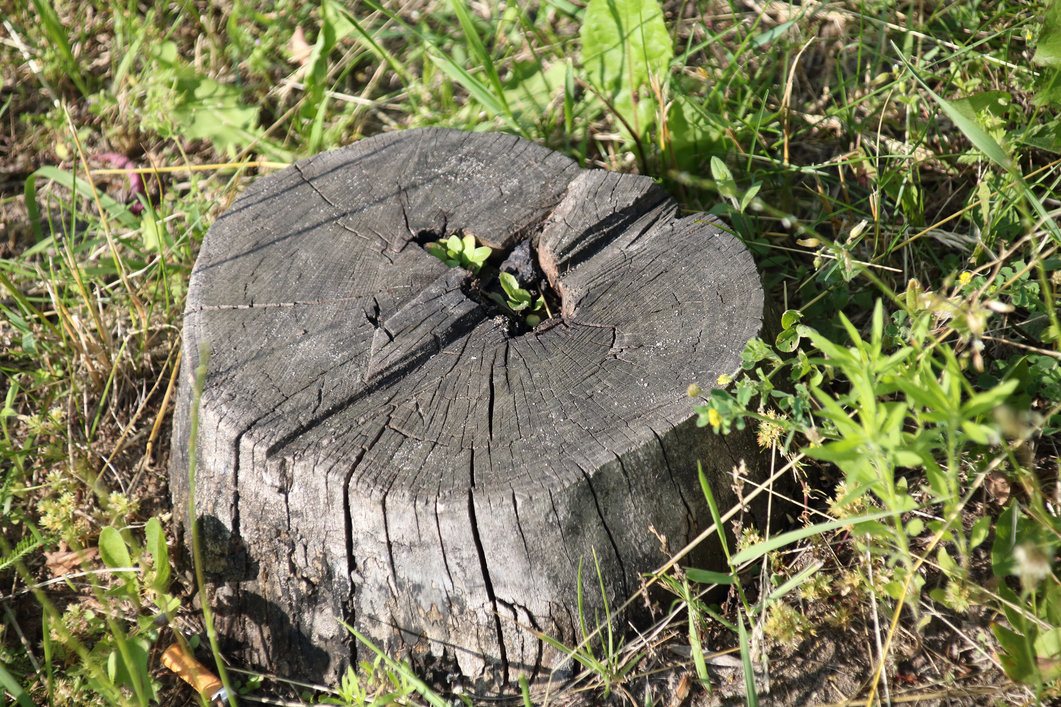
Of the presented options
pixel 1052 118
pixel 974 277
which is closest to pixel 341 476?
pixel 974 277

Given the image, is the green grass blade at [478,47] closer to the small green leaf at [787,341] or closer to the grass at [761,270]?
the grass at [761,270]

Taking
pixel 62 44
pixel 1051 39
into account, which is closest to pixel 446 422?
pixel 1051 39

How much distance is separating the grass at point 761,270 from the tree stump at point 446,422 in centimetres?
12

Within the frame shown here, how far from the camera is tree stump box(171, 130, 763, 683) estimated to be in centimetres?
187

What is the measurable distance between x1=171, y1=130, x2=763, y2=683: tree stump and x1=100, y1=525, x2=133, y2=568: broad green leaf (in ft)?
0.60

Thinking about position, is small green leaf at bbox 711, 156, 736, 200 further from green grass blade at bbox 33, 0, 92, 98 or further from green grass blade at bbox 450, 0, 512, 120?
green grass blade at bbox 33, 0, 92, 98

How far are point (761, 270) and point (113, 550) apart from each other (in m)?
1.81

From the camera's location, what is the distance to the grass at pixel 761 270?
1795mm

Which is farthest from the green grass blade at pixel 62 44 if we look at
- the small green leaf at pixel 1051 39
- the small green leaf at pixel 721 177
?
the small green leaf at pixel 1051 39

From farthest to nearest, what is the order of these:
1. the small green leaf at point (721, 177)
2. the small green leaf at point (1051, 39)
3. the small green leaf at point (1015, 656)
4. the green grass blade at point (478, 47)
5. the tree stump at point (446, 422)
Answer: the green grass blade at point (478, 47), the small green leaf at point (721, 177), the small green leaf at point (1051, 39), the tree stump at point (446, 422), the small green leaf at point (1015, 656)

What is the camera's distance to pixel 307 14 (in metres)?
3.79

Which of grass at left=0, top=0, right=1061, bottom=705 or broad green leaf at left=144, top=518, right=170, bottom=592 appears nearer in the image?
grass at left=0, top=0, right=1061, bottom=705

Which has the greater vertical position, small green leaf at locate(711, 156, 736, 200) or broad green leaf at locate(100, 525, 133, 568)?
broad green leaf at locate(100, 525, 133, 568)

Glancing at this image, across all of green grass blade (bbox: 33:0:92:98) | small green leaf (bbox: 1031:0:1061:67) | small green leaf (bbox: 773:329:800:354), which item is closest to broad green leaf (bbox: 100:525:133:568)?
small green leaf (bbox: 773:329:800:354)
